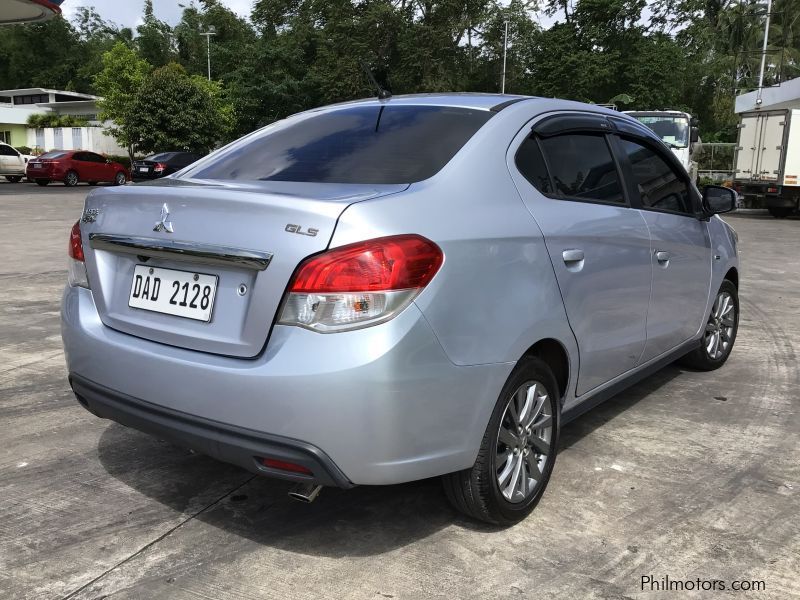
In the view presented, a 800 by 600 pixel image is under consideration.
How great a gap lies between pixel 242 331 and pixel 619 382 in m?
2.04

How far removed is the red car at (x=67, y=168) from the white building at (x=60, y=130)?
50.3 feet

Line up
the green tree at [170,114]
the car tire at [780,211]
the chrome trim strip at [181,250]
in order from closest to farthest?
the chrome trim strip at [181,250], the car tire at [780,211], the green tree at [170,114]

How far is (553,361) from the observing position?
9.96 ft

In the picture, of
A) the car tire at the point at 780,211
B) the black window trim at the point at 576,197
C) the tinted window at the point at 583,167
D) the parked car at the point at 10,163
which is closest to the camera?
the black window trim at the point at 576,197

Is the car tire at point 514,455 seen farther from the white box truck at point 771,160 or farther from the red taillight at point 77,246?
the white box truck at point 771,160

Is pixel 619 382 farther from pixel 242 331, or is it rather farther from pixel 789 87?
pixel 789 87

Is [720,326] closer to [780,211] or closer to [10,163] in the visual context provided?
[780,211]

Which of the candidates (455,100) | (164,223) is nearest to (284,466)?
(164,223)

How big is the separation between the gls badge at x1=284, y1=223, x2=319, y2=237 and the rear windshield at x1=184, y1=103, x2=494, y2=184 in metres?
0.48

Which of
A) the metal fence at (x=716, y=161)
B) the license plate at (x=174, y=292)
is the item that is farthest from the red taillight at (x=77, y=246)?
the metal fence at (x=716, y=161)

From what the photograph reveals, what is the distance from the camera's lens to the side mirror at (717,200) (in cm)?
434

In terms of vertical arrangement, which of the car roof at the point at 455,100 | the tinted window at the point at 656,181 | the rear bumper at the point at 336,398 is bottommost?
the rear bumper at the point at 336,398

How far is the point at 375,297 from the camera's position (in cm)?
225

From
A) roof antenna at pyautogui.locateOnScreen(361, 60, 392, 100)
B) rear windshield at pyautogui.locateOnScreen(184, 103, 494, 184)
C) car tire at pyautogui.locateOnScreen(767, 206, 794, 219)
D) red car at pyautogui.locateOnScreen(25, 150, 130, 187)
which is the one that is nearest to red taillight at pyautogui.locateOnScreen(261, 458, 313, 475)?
rear windshield at pyautogui.locateOnScreen(184, 103, 494, 184)
